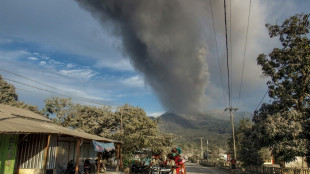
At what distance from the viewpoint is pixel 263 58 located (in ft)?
69.9

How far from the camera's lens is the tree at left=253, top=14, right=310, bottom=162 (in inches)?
686

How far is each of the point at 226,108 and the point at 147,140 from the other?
18108 mm

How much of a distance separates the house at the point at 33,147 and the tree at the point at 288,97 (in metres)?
14.1

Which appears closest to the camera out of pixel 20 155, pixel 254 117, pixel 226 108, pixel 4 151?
pixel 4 151

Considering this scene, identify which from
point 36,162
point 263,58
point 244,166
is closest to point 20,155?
point 36,162

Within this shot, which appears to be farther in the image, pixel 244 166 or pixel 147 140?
pixel 244 166

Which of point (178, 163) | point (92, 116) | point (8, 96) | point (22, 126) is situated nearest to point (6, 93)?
point (8, 96)

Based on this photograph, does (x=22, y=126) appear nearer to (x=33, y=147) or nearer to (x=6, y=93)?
(x=33, y=147)

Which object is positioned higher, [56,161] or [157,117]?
[157,117]

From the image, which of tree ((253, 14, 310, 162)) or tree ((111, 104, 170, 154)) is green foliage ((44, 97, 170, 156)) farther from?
tree ((253, 14, 310, 162))

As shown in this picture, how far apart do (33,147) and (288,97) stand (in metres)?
19.6

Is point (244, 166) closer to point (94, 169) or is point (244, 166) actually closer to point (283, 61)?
point (283, 61)

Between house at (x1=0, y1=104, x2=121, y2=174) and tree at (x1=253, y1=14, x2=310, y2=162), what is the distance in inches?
556

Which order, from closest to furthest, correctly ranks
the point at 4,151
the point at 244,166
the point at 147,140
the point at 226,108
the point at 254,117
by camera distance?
the point at 4,151, the point at 254,117, the point at 147,140, the point at 244,166, the point at 226,108
